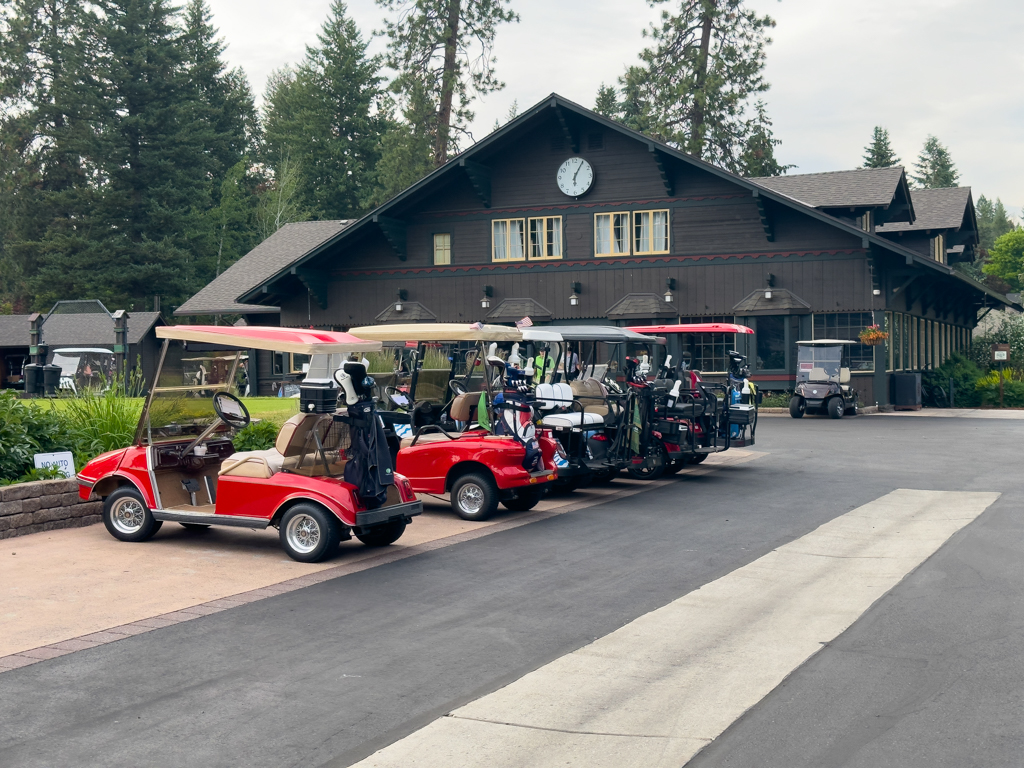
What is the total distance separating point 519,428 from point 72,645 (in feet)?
20.7

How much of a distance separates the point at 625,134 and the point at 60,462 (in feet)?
78.9

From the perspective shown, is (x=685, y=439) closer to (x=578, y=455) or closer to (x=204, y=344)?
(x=578, y=455)

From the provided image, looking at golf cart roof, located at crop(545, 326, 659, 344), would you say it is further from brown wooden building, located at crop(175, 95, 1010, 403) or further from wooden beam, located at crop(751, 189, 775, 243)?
wooden beam, located at crop(751, 189, 775, 243)

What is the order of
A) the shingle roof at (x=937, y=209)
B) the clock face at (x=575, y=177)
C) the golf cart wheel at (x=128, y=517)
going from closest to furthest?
1. the golf cart wheel at (x=128, y=517)
2. the clock face at (x=575, y=177)
3. the shingle roof at (x=937, y=209)

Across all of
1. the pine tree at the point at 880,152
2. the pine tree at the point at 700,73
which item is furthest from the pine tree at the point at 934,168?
the pine tree at the point at 700,73

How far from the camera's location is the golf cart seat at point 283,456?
960cm

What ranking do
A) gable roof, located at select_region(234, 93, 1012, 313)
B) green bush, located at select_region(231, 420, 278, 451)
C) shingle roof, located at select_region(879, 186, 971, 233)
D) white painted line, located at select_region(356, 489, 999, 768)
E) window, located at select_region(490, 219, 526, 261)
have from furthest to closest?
shingle roof, located at select_region(879, 186, 971, 233) → window, located at select_region(490, 219, 526, 261) → gable roof, located at select_region(234, 93, 1012, 313) → green bush, located at select_region(231, 420, 278, 451) → white painted line, located at select_region(356, 489, 999, 768)

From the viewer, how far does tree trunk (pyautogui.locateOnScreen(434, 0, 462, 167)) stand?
46031mm

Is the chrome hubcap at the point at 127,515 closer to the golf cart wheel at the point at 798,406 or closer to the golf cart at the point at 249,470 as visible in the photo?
the golf cart at the point at 249,470

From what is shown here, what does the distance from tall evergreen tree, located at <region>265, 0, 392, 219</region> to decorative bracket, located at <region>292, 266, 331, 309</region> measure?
78.4 feet

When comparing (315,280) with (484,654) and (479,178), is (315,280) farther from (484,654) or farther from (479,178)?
(484,654)

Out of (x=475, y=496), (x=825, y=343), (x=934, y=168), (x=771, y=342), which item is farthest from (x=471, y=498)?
(x=934, y=168)

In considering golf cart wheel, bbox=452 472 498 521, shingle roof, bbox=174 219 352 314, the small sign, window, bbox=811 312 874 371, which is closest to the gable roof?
shingle roof, bbox=174 219 352 314

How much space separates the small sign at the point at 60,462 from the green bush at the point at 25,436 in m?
0.14
